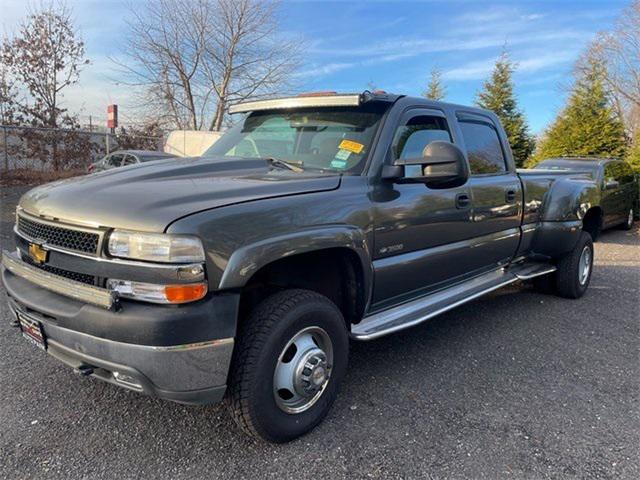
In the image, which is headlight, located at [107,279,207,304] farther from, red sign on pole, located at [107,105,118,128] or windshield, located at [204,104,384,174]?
red sign on pole, located at [107,105,118,128]

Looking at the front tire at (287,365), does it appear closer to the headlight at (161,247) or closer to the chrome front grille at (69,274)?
the headlight at (161,247)

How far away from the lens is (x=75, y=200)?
2.38 meters

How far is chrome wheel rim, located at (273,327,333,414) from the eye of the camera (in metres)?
2.52

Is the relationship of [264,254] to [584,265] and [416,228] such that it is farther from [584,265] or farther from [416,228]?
[584,265]

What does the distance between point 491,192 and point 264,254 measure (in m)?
2.54

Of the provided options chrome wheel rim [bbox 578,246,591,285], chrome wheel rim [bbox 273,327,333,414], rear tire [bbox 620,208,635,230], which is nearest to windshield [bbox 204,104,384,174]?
chrome wheel rim [bbox 273,327,333,414]

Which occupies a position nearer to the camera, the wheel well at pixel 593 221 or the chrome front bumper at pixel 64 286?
the chrome front bumper at pixel 64 286

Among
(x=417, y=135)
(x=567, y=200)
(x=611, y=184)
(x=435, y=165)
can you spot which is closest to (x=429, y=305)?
(x=435, y=165)

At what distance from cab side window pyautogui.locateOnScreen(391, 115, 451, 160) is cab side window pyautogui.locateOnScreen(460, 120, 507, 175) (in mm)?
368

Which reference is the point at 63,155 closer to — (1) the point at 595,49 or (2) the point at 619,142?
(2) the point at 619,142

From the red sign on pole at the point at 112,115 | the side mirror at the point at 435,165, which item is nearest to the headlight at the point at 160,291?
the side mirror at the point at 435,165

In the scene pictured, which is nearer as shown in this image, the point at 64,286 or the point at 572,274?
the point at 64,286

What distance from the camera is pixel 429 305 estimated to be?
3445 mm

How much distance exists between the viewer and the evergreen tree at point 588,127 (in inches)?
578
